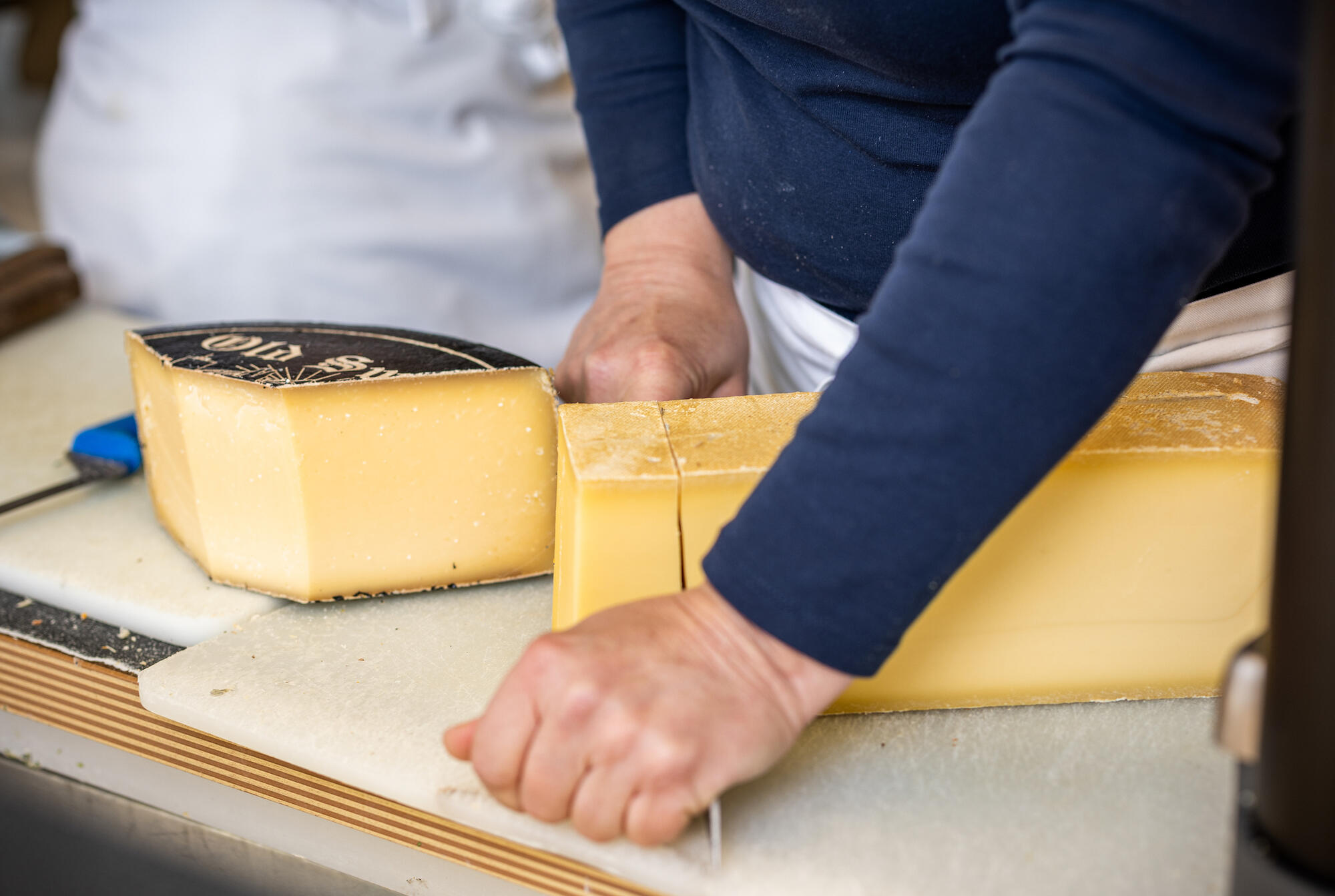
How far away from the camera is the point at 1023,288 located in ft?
1.02

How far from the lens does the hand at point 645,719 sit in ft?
1.15

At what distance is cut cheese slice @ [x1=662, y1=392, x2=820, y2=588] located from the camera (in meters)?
0.43

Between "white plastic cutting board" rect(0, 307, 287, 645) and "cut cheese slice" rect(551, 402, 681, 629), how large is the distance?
0.21 metres

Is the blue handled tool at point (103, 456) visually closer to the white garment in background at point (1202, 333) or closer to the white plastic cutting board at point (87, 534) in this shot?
the white plastic cutting board at point (87, 534)

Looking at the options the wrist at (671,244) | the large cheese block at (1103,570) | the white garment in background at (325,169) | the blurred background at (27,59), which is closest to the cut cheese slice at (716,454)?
the large cheese block at (1103,570)

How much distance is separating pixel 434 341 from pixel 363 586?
139 millimetres

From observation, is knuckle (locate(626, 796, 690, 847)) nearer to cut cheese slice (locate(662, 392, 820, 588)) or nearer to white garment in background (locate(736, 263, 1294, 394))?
cut cheese slice (locate(662, 392, 820, 588))

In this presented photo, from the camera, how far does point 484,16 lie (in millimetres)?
1186

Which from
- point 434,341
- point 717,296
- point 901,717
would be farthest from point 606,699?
point 717,296

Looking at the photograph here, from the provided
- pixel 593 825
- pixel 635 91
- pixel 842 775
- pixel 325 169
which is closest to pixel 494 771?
pixel 593 825

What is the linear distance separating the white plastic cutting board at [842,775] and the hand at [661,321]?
6.6 inches

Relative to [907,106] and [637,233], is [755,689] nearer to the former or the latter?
[907,106]

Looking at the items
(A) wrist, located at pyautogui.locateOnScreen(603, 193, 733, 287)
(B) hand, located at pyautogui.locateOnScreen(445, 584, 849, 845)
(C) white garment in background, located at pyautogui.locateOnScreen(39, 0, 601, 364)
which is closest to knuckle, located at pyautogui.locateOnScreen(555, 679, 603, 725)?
(B) hand, located at pyautogui.locateOnScreen(445, 584, 849, 845)

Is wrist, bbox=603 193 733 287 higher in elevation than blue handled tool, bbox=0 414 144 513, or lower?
higher
